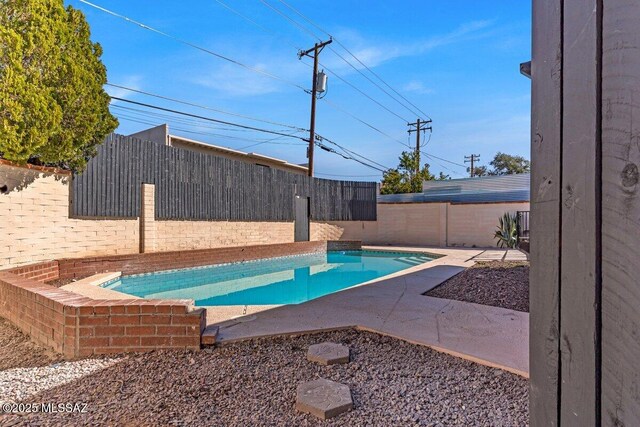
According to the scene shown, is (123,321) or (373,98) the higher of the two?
(373,98)

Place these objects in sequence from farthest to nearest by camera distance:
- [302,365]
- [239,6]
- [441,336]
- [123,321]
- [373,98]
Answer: [373,98]
[239,6]
[441,336]
[123,321]
[302,365]

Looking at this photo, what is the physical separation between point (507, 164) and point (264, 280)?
118ft

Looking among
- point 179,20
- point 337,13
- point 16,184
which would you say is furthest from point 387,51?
point 16,184

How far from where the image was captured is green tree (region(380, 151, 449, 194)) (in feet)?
76.1

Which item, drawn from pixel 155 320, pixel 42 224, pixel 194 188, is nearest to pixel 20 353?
pixel 155 320

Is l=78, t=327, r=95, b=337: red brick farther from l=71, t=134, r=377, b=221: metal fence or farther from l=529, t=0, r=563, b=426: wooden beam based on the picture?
l=71, t=134, r=377, b=221: metal fence

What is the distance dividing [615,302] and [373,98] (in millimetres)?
23952

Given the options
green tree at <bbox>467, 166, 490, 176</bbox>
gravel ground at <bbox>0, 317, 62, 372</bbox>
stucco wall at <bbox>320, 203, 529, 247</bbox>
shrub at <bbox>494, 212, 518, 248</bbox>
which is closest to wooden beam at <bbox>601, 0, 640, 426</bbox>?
gravel ground at <bbox>0, 317, 62, 372</bbox>

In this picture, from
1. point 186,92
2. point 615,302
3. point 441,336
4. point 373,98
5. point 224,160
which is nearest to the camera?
point 615,302

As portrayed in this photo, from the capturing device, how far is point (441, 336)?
10.6 feet

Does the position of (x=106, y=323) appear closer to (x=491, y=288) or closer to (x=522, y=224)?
(x=491, y=288)

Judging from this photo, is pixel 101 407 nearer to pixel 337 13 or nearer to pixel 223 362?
pixel 223 362

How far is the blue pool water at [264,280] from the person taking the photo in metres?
6.75

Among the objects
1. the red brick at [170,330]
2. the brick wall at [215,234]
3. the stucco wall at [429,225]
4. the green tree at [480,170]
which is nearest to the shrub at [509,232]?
the stucco wall at [429,225]
